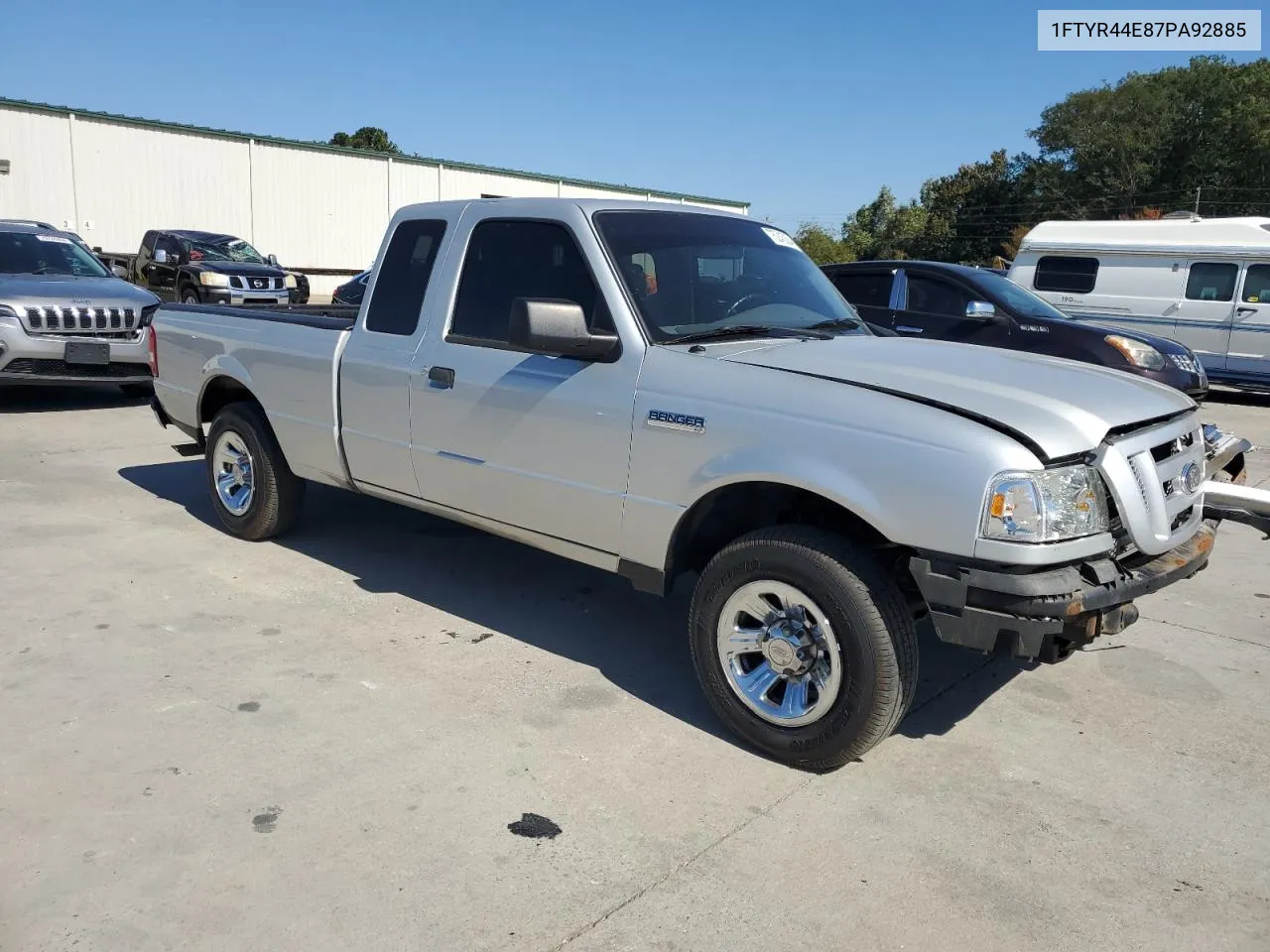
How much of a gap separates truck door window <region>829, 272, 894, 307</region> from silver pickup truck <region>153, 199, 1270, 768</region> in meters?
5.12

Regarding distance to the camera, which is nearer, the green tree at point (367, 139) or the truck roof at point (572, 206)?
the truck roof at point (572, 206)

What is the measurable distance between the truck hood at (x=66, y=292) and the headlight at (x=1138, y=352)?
9.60 m

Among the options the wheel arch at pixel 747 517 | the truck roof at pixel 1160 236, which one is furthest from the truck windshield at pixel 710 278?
the truck roof at pixel 1160 236

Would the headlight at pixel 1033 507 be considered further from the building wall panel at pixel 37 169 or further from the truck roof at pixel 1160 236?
the building wall panel at pixel 37 169

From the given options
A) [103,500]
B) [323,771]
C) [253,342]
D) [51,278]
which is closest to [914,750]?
[323,771]

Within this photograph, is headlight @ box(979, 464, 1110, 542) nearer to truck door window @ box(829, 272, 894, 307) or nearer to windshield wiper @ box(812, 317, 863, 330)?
windshield wiper @ box(812, 317, 863, 330)

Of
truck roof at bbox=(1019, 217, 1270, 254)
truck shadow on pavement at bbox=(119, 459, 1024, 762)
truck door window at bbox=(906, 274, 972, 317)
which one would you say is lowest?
truck shadow on pavement at bbox=(119, 459, 1024, 762)

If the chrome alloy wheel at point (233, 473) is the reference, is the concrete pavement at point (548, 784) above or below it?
below

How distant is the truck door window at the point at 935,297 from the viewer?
31.3 ft

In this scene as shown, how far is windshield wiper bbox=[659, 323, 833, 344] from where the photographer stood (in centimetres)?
392

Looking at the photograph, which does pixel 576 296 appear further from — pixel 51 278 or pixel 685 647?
pixel 51 278

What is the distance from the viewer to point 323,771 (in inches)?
134

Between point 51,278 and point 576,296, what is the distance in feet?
27.3

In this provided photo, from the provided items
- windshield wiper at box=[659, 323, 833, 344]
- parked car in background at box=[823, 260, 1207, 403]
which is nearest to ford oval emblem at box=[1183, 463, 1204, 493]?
windshield wiper at box=[659, 323, 833, 344]
